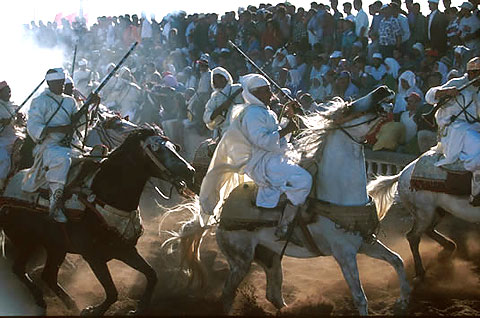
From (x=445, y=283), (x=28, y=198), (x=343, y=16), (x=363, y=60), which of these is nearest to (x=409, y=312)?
(x=445, y=283)

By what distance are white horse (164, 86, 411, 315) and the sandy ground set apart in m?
0.87

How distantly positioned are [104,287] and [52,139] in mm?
1974

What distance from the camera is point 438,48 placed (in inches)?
653

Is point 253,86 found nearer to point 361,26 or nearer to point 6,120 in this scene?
point 6,120

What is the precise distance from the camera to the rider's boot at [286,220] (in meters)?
8.41

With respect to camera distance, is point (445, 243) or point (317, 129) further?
point (445, 243)

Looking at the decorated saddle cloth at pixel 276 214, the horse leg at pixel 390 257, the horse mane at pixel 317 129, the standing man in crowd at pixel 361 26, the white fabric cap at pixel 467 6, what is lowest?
the horse leg at pixel 390 257

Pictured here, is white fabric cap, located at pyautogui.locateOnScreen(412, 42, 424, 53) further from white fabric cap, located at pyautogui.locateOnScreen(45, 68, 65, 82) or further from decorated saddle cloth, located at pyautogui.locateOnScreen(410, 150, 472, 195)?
white fabric cap, located at pyautogui.locateOnScreen(45, 68, 65, 82)

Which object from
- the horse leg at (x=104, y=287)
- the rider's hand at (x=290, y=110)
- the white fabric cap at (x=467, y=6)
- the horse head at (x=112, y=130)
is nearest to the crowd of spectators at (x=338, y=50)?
the white fabric cap at (x=467, y=6)

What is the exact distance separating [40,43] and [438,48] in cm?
2252

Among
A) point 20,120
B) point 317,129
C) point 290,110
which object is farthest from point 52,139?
point 317,129

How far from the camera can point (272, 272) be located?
9.16 metres

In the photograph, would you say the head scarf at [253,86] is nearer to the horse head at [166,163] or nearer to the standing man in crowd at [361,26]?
the horse head at [166,163]

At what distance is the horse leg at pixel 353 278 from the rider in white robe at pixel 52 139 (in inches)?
129
